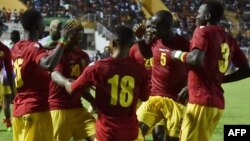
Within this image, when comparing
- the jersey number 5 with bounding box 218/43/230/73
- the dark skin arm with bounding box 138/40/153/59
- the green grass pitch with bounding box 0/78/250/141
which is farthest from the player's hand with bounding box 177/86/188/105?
the green grass pitch with bounding box 0/78/250/141

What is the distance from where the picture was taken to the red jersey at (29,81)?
7.80 metres

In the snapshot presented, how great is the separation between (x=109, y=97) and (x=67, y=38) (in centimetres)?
88

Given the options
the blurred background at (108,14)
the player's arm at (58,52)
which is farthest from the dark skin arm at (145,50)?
the blurred background at (108,14)

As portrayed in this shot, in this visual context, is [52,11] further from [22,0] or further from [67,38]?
[67,38]

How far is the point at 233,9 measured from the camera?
5528cm

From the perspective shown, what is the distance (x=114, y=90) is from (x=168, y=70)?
3.14 m

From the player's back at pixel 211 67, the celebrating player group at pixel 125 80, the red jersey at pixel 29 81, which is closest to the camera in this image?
the celebrating player group at pixel 125 80

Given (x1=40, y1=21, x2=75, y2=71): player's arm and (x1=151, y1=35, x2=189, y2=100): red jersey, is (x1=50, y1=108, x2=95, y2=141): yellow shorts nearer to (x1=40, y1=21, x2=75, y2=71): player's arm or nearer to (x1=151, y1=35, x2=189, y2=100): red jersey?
(x1=151, y1=35, x2=189, y2=100): red jersey

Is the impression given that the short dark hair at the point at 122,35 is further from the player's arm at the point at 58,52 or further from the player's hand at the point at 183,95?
the player's hand at the point at 183,95

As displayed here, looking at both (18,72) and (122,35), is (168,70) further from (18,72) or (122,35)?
(122,35)

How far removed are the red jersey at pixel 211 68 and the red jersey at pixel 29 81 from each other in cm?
175

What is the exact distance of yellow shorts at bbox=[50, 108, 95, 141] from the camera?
891cm

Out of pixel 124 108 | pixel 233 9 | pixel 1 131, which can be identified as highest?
pixel 124 108

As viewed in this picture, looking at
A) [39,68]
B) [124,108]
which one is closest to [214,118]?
[124,108]
